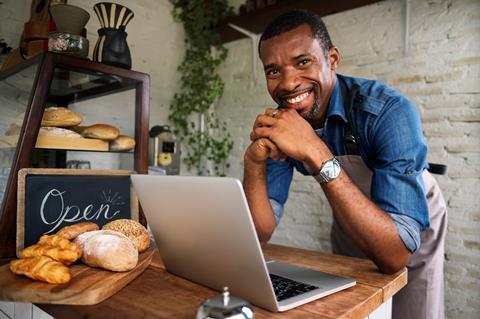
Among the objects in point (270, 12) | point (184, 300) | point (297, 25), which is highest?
point (270, 12)

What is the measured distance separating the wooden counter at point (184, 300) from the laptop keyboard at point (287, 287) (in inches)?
1.4

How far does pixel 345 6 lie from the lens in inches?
90.9

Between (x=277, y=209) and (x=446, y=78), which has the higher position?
(x=446, y=78)

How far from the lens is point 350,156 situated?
1.21 metres

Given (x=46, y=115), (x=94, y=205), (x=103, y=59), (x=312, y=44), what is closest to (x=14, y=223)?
(x=94, y=205)

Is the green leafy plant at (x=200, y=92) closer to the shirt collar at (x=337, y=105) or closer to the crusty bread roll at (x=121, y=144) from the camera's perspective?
the crusty bread roll at (x=121, y=144)

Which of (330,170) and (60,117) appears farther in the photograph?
(60,117)

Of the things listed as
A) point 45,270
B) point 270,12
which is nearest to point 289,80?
point 45,270

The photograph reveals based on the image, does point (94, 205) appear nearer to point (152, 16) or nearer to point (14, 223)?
point (14, 223)

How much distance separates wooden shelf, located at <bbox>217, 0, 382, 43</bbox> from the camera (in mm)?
2301

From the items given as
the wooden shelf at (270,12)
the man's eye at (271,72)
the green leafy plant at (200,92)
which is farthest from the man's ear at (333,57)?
the green leafy plant at (200,92)

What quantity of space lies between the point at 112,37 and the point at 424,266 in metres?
1.41

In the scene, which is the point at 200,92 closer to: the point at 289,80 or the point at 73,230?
the point at 289,80

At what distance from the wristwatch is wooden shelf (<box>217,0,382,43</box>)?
1.76 meters
